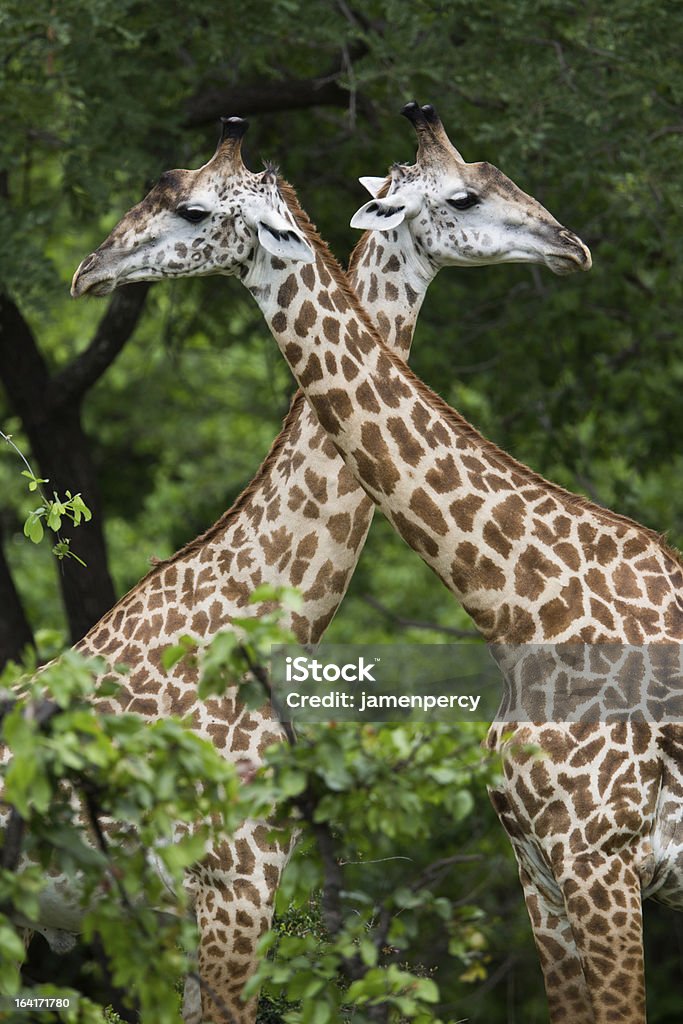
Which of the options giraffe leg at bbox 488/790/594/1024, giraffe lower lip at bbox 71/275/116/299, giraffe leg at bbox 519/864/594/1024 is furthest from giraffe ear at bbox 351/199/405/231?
giraffe leg at bbox 519/864/594/1024

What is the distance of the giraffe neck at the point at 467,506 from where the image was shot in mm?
5828

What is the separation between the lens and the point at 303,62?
1094 cm

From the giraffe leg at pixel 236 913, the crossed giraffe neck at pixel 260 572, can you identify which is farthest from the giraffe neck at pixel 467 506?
the giraffe leg at pixel 236 913

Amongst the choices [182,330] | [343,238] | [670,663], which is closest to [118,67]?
[343,238]

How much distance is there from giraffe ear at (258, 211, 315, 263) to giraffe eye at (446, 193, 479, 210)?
0.70 m

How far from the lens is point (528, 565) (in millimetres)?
5852

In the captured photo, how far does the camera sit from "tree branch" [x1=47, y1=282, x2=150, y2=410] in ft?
34.4

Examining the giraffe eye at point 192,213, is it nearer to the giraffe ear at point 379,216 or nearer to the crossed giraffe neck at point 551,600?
the crossed giraffe neck at point 551,600

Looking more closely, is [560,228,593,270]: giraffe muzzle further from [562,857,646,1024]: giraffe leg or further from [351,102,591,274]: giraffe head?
[562,857,646,1024]: giraffe leg

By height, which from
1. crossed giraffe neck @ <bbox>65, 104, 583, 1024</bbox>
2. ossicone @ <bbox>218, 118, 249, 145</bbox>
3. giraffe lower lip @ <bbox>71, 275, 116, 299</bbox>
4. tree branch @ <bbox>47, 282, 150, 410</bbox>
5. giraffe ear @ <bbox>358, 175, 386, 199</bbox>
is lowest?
tree branch @ <bbox>47, 282, 150, 410</bbox>

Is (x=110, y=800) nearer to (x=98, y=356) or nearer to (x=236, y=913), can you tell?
(x=236, y=913)

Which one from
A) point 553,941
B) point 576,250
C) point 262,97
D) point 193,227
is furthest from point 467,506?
point 262,97

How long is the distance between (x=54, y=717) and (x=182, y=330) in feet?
31.5

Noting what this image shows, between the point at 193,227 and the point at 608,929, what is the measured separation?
2.95 m
